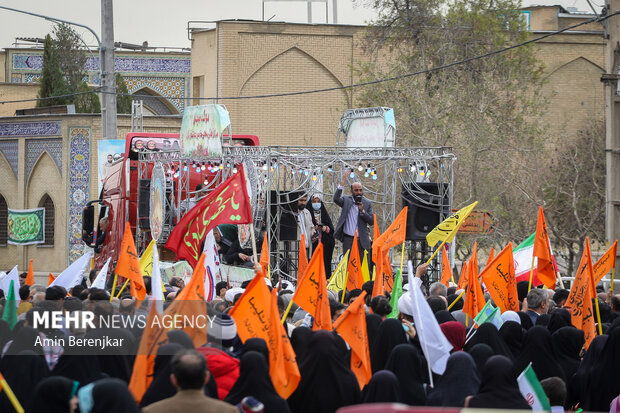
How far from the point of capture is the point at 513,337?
7676 millimetres

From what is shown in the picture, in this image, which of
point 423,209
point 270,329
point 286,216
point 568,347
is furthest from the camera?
point 286,216

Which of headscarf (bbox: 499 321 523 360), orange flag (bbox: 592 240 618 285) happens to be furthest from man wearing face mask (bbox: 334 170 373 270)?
headscarf (bbox: 499 321 523 360)

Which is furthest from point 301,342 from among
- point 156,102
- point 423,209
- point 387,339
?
point 156,102

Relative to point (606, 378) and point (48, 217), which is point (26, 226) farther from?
point (606, 378)

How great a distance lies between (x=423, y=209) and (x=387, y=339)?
8783 millimetres

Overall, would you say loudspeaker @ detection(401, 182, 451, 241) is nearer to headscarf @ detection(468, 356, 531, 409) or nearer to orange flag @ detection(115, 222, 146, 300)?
orange flag @ detection(115, 222, 146, 300)

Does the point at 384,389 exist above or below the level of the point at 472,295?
below

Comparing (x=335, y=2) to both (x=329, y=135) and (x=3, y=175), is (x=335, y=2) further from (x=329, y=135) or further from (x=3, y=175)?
(x=3, y=175)

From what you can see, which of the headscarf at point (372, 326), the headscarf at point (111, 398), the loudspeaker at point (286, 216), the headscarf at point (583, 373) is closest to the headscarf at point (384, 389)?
the headscarf at point (111, 398)

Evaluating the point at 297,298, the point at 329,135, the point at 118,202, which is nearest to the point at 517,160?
the point at 329,135

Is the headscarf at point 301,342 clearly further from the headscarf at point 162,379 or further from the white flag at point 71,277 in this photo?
the white flag at point 71,277

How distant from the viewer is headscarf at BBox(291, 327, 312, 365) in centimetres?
650

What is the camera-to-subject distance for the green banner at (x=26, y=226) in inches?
1177

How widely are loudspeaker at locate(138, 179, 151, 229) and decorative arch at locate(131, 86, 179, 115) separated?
19.9m
